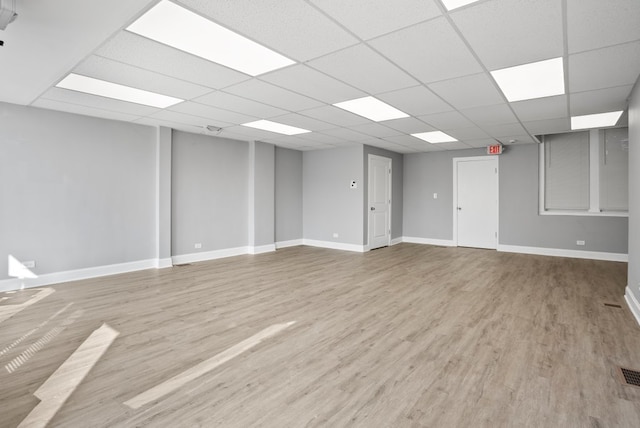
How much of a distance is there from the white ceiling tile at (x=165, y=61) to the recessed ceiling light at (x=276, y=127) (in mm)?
1937

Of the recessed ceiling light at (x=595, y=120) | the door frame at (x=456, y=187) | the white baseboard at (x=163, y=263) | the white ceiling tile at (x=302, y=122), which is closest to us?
the recessed ceiling light at (x=595, y=120)

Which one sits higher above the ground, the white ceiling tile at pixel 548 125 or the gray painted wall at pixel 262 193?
the white ceiling tile at pixel 548 125

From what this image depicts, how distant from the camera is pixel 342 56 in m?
3.01

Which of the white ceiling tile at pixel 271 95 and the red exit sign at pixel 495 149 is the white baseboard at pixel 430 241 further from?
the white ceiling tile at pixel 271 95

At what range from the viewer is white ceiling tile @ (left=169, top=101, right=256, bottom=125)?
461cm

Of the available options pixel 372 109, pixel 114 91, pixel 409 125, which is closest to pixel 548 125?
pixel 409 125

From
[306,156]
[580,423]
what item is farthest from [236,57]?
[306,156]

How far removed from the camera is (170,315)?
11.7 feet

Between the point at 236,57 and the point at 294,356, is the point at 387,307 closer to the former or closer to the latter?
the point at 294,356

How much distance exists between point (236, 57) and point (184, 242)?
4371mm

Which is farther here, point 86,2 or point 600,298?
point 600,298

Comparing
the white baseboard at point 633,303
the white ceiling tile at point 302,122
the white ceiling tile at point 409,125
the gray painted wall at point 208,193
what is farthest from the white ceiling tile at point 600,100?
the gray painted wall at point 208,193

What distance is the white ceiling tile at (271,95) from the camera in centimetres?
378

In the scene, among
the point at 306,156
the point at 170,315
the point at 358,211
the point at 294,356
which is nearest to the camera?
the point at 294,356
